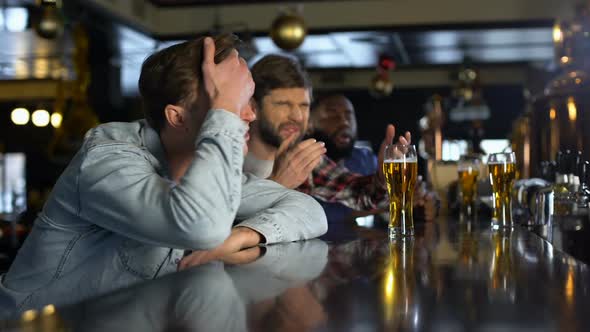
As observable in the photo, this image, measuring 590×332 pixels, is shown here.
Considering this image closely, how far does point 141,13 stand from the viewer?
8031 millimetres

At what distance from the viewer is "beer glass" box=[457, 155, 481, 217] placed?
267cm

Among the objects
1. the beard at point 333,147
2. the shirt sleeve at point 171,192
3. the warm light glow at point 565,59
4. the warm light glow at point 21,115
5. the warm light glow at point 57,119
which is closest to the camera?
the shirt sleeve at point 171,192

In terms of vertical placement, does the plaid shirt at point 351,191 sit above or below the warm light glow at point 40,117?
above

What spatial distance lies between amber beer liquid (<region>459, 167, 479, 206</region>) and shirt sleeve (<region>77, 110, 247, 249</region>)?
1.50 meters

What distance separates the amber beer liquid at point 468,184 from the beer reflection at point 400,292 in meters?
1.41

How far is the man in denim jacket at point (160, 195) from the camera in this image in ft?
3.99

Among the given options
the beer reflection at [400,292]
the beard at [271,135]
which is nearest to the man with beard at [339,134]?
the beard at [271,135]

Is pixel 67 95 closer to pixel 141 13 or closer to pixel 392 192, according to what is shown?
pixel 141 13

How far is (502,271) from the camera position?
1.01m

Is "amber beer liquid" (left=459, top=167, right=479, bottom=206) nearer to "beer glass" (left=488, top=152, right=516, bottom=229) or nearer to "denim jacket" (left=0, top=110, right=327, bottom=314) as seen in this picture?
"beer glass" (left=488, top=152, right=516, bottom=229)

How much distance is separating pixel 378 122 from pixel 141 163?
11850mm

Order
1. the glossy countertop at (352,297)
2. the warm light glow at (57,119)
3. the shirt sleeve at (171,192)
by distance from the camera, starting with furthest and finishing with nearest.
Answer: the warm light glow at (57,119) < the shirt sleeve at (171,192) < the glossy countertop at (352,297)

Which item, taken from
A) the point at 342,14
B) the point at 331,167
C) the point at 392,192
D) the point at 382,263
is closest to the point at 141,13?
the point at 342,14

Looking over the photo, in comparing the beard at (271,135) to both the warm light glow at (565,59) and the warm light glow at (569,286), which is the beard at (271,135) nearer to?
the warm light glow at (565,59)
